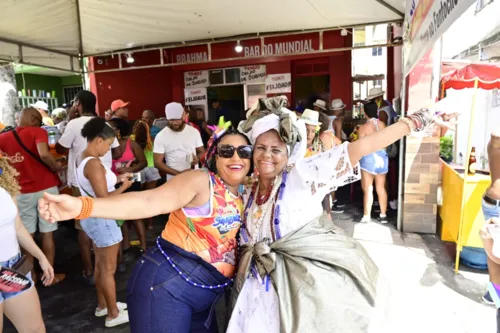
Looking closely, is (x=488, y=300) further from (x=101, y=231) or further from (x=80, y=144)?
(x=80, y=144)

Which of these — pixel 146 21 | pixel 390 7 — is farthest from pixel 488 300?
pixel 146 21

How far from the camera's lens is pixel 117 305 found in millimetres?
3402

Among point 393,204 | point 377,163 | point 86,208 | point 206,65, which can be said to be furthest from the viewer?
point 206,65

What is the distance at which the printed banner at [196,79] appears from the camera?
10.7m

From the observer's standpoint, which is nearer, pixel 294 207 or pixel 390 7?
pixel 294 207

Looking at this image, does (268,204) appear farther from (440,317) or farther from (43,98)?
(43,98)

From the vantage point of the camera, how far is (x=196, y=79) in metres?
10.9

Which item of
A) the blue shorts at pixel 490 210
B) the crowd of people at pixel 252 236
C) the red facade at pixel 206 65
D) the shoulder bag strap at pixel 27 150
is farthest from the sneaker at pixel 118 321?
the red facade at pixel 206 65

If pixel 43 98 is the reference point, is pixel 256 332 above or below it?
below

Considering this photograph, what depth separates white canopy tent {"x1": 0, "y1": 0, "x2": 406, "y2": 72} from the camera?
16.6ft

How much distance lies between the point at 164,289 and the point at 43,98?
59.2ft

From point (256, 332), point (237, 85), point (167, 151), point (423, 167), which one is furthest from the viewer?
point (237, 85)

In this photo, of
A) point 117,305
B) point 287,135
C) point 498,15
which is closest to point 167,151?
point 117,305

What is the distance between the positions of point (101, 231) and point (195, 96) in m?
8.41
